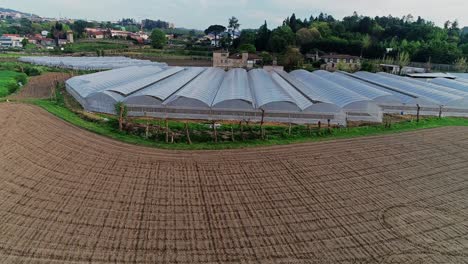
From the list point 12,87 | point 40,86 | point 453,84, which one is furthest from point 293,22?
point 12,87

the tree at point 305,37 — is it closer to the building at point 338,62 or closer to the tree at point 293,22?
the building at point 338,62

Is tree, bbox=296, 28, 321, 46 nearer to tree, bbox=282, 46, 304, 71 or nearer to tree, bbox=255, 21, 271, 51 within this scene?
tree, bbox=255, 21, 271, 51

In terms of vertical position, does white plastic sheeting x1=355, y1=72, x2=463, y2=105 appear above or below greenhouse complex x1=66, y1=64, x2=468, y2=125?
above

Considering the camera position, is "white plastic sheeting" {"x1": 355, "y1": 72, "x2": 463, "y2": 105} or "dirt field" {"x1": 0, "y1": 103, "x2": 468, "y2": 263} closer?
"dirt field" {"x1": 0, "y1": 103, "x2": 468, "y2": 263}

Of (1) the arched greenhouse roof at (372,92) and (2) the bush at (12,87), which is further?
(2) the bush at (12,87)

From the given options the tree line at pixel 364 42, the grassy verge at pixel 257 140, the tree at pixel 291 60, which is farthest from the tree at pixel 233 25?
the grassy verge at pixel 257 140

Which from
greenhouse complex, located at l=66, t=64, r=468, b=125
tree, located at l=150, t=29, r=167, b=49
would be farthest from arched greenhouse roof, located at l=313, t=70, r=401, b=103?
tree, located at l=150, t=29, r=167, b=49
